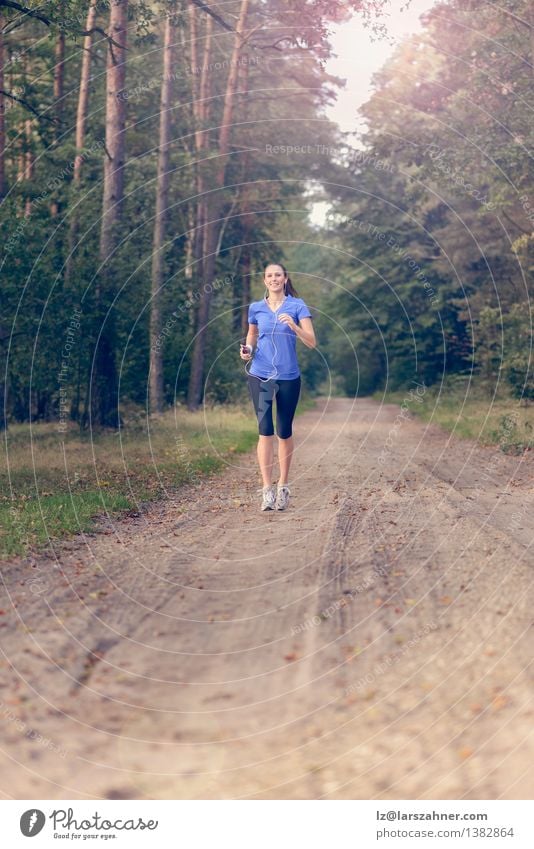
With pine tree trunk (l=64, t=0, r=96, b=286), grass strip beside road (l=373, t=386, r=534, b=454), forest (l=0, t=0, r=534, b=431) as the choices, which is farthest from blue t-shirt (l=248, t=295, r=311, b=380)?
pine tree trunk (l=64, t=0, r=96, b=286)

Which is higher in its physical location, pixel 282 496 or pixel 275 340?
pixel 275 340

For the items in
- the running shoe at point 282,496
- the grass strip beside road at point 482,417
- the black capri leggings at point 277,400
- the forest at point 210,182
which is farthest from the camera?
the forest at point 210,182

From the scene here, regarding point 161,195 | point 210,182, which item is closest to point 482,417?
point 161,195

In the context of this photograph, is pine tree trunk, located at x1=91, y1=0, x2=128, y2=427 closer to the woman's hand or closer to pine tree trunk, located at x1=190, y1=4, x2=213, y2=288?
pine tree trunk, located at x1=190, y1=4, x2=213, y2=288

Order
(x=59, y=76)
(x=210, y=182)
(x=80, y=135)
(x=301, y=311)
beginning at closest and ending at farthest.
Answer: (x=301, y=311)
(x=80, y=135)
(x=59, y=76)
(x=210, y=182)

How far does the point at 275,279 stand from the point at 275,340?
67 cm

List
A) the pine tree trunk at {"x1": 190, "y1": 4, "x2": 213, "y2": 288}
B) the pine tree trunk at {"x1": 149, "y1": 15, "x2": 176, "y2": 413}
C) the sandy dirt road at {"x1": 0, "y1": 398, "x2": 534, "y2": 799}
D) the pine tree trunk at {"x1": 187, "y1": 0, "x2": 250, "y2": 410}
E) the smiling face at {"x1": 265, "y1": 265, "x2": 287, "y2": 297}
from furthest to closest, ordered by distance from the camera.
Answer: the pine tree trunk at {"x1": 190, "y1": 4, "x2": 213, "y2": 288} → the pine tree trunk at {"x1": 187, "y1": 0, "x2": 250, "y2": 410} → the pine tree trunk at {"x1": 149, "y1": 15, "x2": 176, "y2": 413} → the smiling face at {"x1": 265, "y1": 265, "x2": 287, "y2": 297} → the sandy dirt road at {"x1": 0, "y1": 398, "x2": 534, "y2": 799}

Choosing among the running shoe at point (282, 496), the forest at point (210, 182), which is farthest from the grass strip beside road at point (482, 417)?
the running shoe at point (282, 496)

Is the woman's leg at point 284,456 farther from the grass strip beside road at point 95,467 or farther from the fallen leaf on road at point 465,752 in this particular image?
the fallen leaf on road at point 465,752

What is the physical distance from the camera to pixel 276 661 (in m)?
Answer: 5.79

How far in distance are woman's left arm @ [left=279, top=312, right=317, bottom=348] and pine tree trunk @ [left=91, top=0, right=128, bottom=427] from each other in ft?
34.4

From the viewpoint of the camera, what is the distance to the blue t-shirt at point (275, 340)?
11.4 m

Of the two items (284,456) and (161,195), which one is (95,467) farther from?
(161,195)

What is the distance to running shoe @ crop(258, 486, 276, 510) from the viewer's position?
11664 mm
